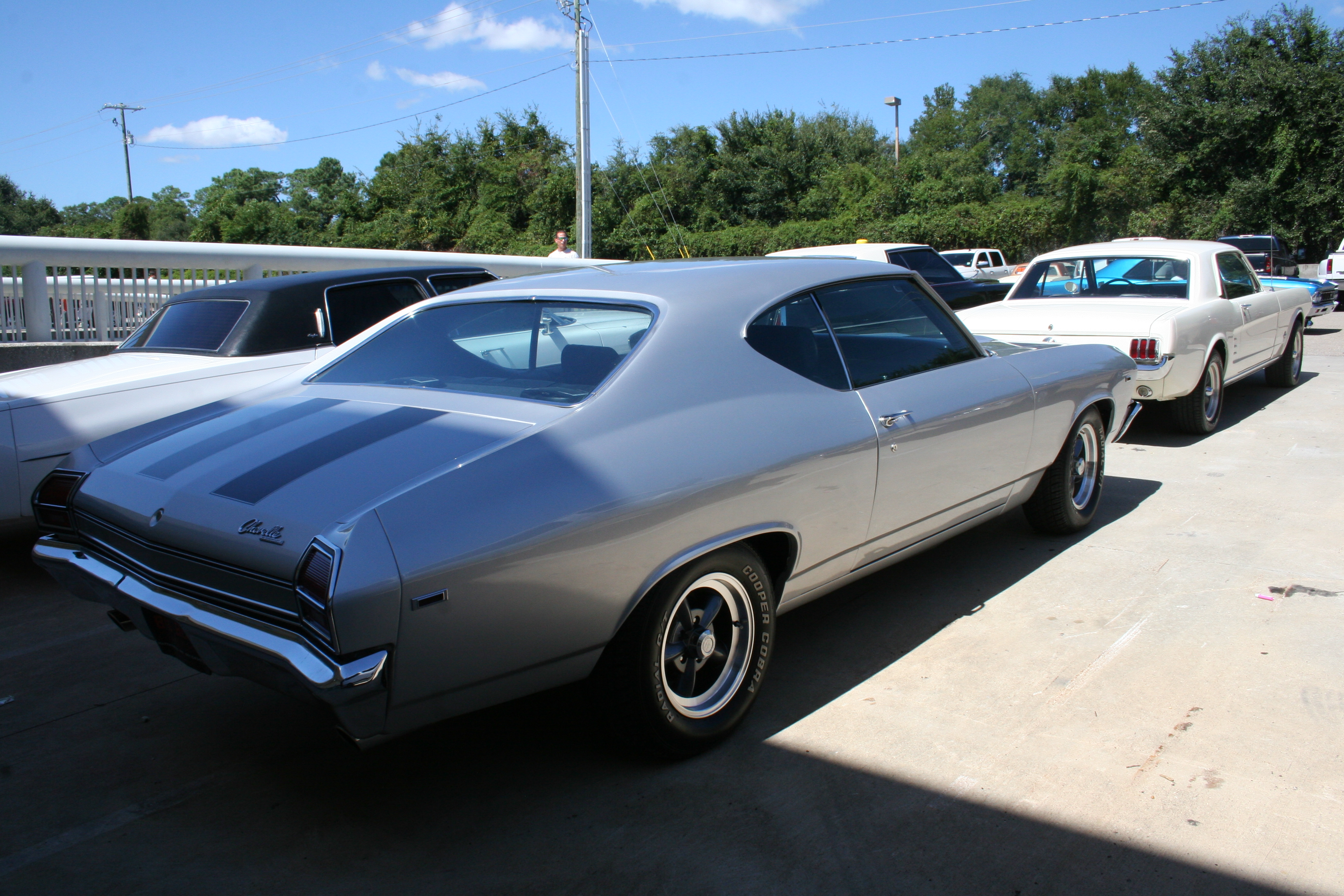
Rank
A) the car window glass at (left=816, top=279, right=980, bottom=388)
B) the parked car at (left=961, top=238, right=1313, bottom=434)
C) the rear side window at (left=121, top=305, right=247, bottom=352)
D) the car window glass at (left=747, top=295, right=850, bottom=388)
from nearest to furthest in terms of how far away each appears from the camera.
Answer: the car window glass at (left=747, top=295, right=850, bottom=388), the car window glass at (left=816, top=279, right=980, bottom=388), the rear side window at (left=121, top=305, right=247, bottom=352), the parked car at (left=961, top=238, right=1313, bottom=434)

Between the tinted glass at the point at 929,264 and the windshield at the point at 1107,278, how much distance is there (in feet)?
16.5

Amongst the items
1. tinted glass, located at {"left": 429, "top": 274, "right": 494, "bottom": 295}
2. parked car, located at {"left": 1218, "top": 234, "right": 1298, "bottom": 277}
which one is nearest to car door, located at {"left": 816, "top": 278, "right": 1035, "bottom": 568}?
tinted glass, located at {"left": 429, "top": 274, "right": 494, "bottom": 295}

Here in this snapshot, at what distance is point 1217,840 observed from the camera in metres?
2.35

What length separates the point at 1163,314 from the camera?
21.6 ft

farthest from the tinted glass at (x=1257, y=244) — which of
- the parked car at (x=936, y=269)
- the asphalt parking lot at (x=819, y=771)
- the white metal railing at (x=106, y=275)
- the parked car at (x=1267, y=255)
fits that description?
the asphalt parking lot at (x=819, y=771)

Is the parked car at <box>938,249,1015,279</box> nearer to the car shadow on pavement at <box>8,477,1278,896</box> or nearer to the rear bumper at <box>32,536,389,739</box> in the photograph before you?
the car shadow on pavement at <box>8,477,1278,896</box>

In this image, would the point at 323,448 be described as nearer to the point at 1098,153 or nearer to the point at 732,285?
the point at 732,285

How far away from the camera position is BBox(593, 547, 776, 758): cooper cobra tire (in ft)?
8.39

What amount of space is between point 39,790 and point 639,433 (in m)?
2.04

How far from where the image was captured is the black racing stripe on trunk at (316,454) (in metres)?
2.38

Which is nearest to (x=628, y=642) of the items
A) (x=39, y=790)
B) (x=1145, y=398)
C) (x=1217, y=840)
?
(x=1217, y=840)

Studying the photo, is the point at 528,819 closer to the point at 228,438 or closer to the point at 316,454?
the point at 316,454

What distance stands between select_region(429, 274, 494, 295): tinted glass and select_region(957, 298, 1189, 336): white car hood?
3571 mm

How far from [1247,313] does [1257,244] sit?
40.6 ft
